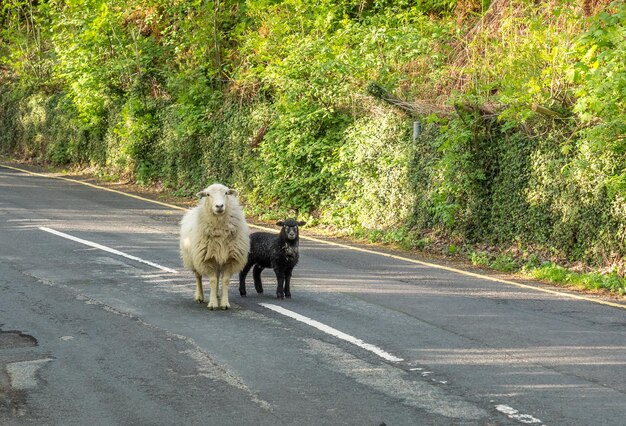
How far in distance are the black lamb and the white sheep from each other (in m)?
0.40

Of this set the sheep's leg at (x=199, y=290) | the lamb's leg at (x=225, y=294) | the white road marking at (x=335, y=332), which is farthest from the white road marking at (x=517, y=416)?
the sheep's leg at (x=199, y=290)

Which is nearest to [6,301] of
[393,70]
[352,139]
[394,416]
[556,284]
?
[394,416]

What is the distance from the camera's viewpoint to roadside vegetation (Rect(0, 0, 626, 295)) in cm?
1487

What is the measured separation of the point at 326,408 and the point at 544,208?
29.0 feet

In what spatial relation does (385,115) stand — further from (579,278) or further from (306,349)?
(306,349)

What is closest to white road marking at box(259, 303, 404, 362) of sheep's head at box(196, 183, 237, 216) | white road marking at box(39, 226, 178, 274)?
sheep's head at box(196, 183, 237, 216)

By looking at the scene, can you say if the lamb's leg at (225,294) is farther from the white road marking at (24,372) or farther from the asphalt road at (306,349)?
the white road marking at (24,372)

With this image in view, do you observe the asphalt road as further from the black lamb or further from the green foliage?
the green foliage

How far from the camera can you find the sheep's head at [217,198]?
1205 cm

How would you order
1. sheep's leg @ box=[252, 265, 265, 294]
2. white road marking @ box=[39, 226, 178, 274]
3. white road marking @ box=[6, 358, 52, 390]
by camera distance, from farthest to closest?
white road marking @ box=[39, 226, 178, 274], sheep's leg @ box=[252, 265, 265, 294], white road marking @ box=[6, 358, 52, 390]

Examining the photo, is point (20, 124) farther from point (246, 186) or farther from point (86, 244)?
point (86, 244)

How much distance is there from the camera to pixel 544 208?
1580cm

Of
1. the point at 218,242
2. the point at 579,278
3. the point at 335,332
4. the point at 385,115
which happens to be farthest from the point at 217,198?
the point at 385,115

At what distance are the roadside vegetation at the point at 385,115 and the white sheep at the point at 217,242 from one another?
506 centimetres
